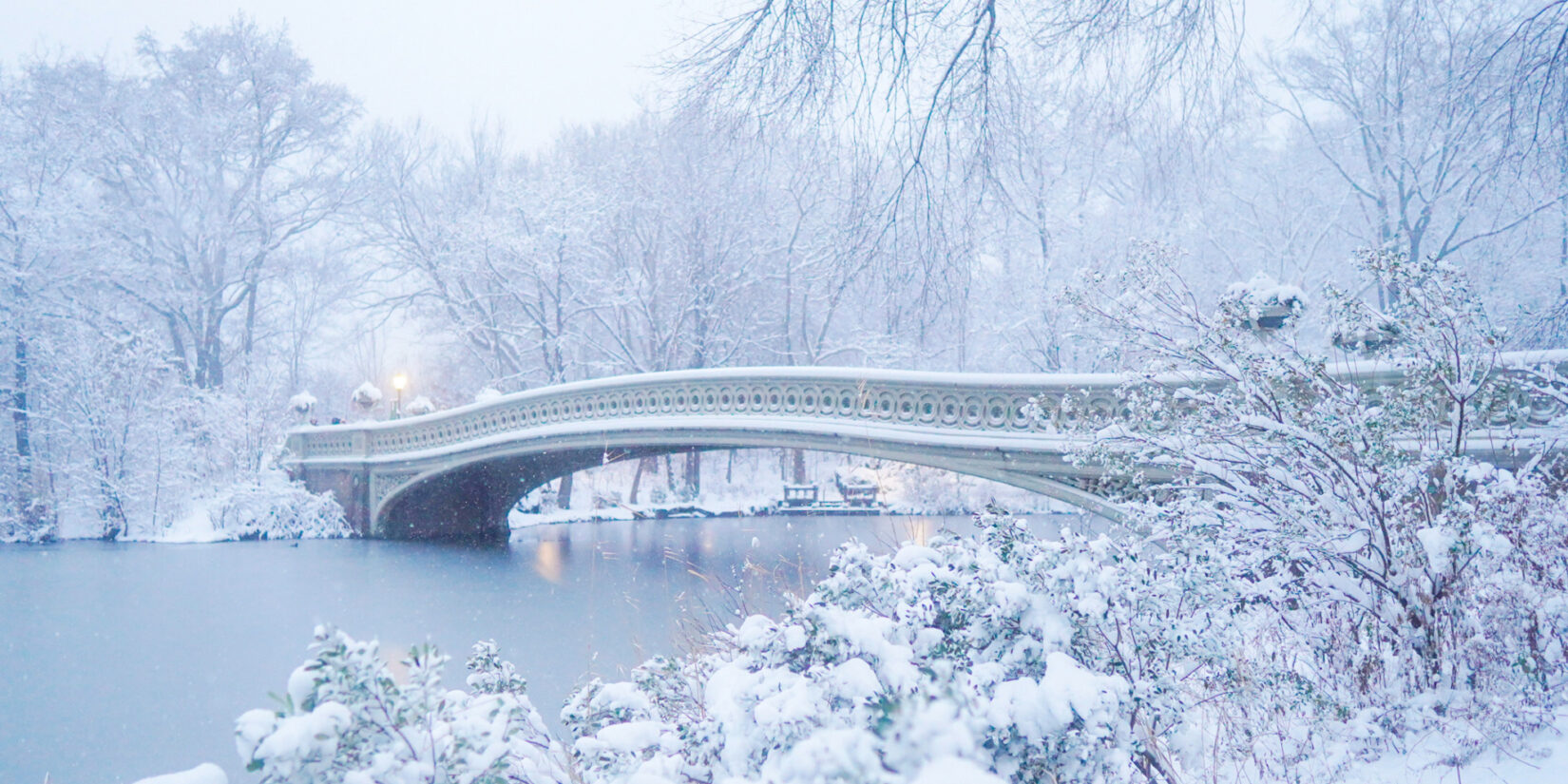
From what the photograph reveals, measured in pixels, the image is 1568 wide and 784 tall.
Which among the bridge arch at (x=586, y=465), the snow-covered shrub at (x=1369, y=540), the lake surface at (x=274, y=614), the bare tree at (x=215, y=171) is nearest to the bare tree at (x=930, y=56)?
the snow-covered shrub at (x=1369, y=540)

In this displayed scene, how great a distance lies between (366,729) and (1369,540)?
276 cm

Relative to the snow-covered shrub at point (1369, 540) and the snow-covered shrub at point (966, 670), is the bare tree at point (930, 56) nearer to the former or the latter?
the snow-covered shrub at point (1369, 540)

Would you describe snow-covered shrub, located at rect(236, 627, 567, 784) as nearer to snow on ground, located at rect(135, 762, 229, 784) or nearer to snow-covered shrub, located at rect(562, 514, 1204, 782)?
snow on ground, located at rect(135, 762, 229, 784)

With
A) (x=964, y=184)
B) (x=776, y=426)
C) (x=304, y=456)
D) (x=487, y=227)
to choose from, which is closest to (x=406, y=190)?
(x=487, y=227)

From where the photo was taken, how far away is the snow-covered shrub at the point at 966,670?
1.45 meters

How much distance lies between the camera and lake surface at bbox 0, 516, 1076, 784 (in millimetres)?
6516

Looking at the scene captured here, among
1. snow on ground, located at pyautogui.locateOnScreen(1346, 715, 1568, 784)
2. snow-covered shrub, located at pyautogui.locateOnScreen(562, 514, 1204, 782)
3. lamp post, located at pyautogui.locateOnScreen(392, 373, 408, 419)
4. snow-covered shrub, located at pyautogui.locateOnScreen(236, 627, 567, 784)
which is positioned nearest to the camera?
snow-covered shrub, located at pyautogui.locateOnScreen(236, 627, 567, 784)

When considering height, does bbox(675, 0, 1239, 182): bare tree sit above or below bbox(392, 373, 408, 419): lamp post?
below

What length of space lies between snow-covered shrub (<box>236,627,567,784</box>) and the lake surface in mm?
2408

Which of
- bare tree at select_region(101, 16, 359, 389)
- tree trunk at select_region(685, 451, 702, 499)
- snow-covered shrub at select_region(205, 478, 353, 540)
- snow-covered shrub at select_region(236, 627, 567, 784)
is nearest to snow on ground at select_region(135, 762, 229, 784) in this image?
snow-covered shrub at select_region(236, 627, 567, 784)

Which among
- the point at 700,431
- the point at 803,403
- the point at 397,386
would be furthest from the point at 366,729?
the point at 397,386

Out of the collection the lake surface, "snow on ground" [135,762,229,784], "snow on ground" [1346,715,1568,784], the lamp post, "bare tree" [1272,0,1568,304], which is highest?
"bare tree" [1272,0,1568,304]

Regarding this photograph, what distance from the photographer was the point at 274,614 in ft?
33.1

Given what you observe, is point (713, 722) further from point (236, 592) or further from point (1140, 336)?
point (236, 592)
